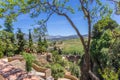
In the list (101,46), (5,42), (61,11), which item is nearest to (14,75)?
(61,11)

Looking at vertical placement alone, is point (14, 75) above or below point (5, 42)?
below

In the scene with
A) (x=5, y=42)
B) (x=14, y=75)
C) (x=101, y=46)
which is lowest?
(x=14, y=75)

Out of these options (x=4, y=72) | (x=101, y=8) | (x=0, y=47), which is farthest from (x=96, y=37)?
(x=4, y=72)

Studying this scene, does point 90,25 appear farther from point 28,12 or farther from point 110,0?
point 28,12

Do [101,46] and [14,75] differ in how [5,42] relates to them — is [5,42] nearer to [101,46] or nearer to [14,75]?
[101,46]

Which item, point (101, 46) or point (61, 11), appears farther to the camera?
point (101, 46)

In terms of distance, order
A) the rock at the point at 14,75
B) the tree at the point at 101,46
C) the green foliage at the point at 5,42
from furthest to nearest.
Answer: the green foliage at the point at 5,42, the tree at the point at 101,46, the rock at the point at 14,75

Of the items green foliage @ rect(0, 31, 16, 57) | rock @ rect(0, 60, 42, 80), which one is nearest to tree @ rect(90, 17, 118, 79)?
green foliage @ rect(0, 31, 16, 57)

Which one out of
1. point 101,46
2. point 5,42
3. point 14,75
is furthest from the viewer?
point 5,42

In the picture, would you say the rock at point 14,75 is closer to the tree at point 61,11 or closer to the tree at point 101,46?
the tree at point 61,11

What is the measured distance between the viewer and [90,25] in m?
6.54

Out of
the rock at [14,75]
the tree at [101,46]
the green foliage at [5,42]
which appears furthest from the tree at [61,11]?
the green foliage at [5,42]

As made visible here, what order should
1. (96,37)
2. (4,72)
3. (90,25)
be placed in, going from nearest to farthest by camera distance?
A: (4,72) → (90,25) → (96,37)

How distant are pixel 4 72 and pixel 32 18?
2.56 meters
